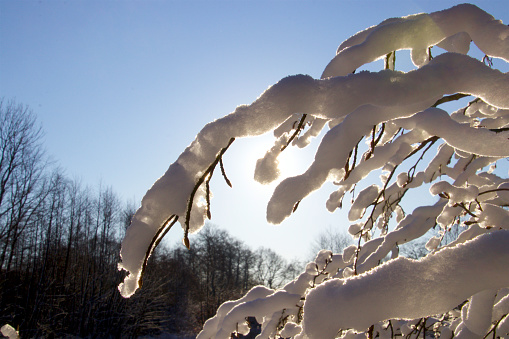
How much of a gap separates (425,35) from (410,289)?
657mm

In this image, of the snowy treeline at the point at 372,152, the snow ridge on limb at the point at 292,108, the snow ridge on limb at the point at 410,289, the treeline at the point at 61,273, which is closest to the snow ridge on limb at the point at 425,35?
the snowy treeline at the point at 372,152

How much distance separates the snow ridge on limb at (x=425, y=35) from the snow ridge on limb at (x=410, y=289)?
53cm

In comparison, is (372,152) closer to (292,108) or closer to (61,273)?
(292,108)

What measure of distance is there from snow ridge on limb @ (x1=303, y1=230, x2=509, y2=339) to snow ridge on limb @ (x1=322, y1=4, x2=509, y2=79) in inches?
20.7

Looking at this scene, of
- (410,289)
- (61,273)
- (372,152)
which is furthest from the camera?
(61,273)

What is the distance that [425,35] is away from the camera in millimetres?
926

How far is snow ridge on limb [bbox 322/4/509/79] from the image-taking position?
0.91 metres

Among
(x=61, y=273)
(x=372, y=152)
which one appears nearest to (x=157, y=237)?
(x=372, y=152)

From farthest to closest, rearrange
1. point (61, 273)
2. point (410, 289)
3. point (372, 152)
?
point (61, 273) < point (372, 152) < point (410, 289)

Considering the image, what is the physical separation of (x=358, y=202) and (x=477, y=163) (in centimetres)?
75

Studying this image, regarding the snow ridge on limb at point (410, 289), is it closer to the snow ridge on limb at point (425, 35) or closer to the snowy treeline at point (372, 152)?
the snowy treeline at point (372, 152)

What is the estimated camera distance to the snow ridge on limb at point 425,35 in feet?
2.99

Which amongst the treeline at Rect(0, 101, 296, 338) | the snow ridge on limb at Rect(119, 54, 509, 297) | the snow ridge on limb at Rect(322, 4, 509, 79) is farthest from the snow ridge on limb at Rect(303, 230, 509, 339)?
the treeline at Rect(0, 101, 296, 338)

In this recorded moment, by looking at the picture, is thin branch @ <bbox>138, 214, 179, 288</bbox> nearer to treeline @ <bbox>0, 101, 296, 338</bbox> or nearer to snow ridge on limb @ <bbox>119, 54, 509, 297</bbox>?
snow ridge on limb @ <bbox>119, 54, 509, 297</bbox>
